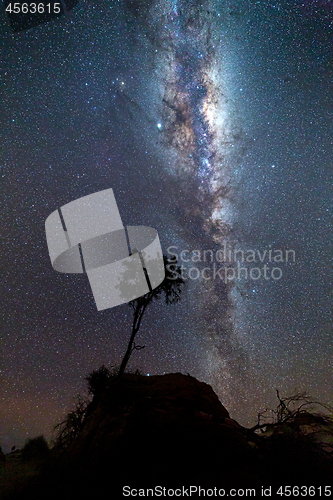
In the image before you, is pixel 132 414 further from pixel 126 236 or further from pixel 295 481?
pixel 126 236

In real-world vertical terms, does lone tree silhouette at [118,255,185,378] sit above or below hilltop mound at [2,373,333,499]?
above

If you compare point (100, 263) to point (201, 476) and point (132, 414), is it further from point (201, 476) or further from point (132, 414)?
point (201, 476)

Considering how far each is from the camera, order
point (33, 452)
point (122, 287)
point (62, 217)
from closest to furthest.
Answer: point (62, 217), point (122, 287), point (33, 452)

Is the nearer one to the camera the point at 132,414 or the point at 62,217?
the point at 132,414

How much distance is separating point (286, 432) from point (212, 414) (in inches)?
95.7

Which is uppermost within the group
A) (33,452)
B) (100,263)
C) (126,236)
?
(126,236)

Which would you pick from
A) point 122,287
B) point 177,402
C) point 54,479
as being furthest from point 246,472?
point 122,287

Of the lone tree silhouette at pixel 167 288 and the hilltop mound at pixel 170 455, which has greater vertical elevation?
the lone tree silhouette at pixel 167 288

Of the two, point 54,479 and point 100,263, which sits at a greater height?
point 100,263

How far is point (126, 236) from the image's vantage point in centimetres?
1483

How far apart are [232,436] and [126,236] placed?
29.2 ft

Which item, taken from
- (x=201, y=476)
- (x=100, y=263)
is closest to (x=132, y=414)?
(x=201, y=476)

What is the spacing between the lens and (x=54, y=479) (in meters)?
9.46

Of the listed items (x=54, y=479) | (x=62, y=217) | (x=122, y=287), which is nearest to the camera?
(x=54, y=479)
